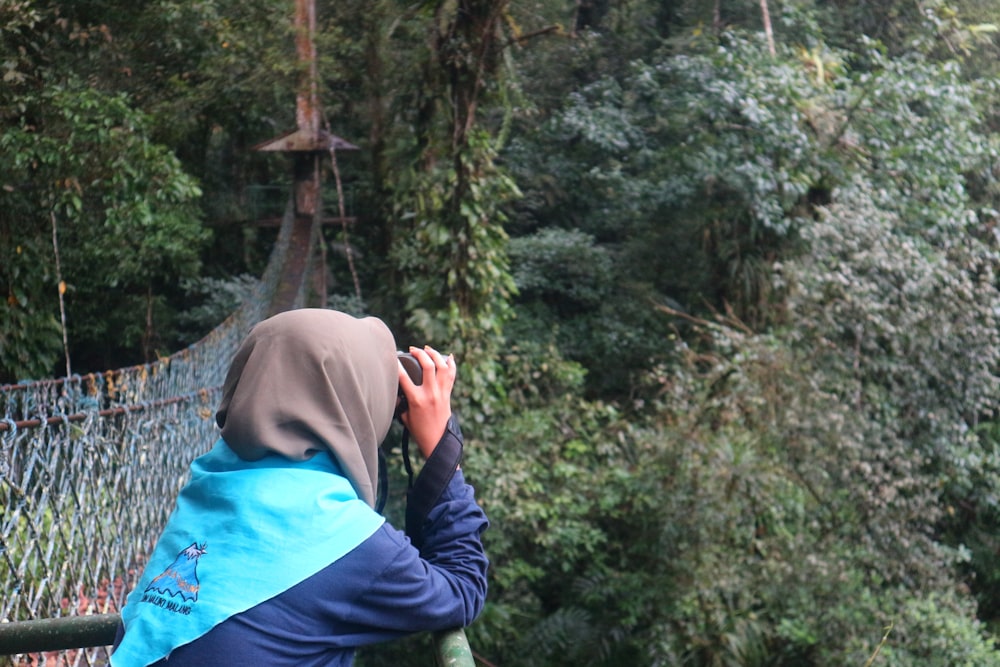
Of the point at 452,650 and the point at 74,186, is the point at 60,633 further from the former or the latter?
the point at 74,186

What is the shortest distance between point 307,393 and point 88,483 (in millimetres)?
1397

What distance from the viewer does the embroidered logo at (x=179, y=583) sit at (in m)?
0.77

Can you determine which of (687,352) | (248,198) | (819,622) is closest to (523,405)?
(687,352)

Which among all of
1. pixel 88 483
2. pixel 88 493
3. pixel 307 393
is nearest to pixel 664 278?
pixel 88 493

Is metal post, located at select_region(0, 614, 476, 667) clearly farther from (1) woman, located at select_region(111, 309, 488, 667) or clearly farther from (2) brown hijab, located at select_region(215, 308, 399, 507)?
(2) brown hijab, located at select_region(215, 308, 399, 507)

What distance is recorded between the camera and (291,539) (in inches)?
30.3

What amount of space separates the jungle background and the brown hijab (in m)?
3.13

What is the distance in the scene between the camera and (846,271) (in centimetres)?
380

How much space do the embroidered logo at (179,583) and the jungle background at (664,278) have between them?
127 inches

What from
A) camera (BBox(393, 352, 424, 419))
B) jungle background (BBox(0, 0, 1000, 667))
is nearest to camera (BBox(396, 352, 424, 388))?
camera (BBox(393, 352, 424, 419))

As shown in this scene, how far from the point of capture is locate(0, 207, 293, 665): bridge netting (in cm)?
172

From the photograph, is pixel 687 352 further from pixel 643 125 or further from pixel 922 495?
pixel 643 125

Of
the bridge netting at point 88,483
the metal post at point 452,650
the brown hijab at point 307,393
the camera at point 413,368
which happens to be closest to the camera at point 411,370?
the camera at point 413,368

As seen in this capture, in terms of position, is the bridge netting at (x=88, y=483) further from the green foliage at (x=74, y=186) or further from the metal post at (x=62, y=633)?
the green foliage at (x=74, y=186)
